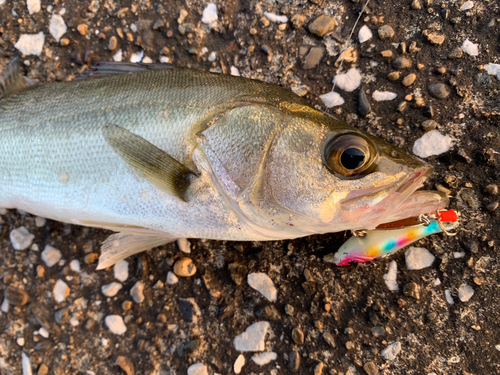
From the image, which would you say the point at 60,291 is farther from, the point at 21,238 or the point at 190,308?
the point at 190,308

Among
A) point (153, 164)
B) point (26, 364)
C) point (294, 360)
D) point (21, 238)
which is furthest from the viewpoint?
point (21, 238)

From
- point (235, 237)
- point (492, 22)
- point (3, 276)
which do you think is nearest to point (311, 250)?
point (235, 237)

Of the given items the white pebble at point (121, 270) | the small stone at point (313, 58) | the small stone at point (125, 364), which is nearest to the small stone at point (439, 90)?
the small stone at point (313, 58)

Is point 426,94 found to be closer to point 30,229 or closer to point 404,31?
point 404,31

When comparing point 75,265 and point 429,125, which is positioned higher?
point 429,125

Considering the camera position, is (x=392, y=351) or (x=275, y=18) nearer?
(x=392, y=351)

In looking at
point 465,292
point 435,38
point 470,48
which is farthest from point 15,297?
point 470,48

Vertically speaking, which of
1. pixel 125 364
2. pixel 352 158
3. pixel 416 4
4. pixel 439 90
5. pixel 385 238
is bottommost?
pixel 125 364
